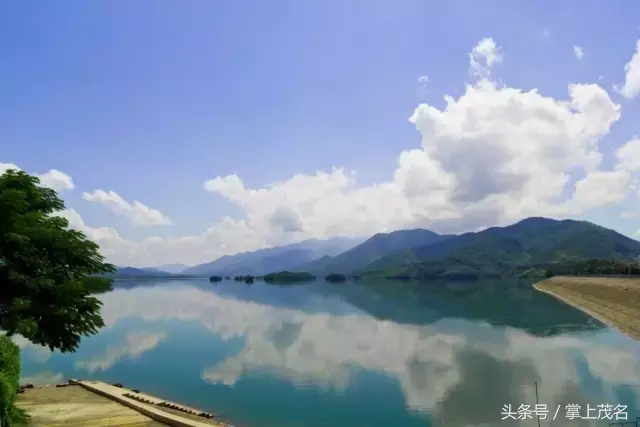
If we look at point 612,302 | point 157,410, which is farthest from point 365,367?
point 612,302

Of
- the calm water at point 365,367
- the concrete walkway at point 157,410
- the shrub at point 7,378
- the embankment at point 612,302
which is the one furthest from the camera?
the embankment at point 612,302

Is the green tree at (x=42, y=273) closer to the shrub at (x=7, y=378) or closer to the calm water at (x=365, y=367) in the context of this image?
the shrub at (x=7, y=378)

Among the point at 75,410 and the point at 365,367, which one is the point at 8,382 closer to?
Answer: the point at 75,410

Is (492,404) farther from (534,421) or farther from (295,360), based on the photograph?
(295,360)

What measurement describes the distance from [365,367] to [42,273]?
95.0 ft

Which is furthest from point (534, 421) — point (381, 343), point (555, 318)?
point (555, 318)

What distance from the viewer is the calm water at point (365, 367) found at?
29.4 meters

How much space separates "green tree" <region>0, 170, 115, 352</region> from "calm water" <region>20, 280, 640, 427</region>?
12064 millimetres

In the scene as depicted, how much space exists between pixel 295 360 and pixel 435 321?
38581 mm

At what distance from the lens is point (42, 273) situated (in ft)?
66.2

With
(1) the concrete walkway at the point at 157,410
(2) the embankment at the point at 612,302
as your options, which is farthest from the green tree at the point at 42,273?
(2) the embankment at the point at 612,302

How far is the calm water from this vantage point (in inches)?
1157

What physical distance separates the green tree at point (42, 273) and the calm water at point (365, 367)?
12.1 m

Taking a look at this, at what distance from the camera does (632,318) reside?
65875mm
